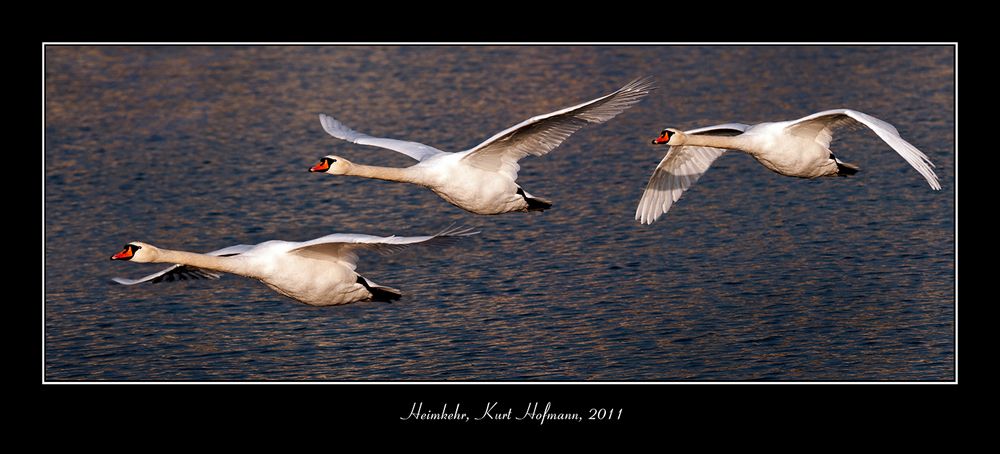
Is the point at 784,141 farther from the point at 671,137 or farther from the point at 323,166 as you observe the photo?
the point at 323,166

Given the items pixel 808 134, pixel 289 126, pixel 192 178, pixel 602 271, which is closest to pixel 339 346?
pixel 602 271

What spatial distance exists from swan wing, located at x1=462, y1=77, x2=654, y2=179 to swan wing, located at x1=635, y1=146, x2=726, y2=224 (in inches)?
95.9

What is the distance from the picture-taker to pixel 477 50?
31375 millimetres

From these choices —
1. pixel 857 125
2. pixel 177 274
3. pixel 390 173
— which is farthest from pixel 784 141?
pixel 177 274

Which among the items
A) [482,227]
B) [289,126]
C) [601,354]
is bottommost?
[601,354]

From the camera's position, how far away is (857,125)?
1590cm

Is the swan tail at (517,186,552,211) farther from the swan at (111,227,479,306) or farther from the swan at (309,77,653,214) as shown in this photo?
the swan at (111,227,479,306)

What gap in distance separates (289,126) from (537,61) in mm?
5551

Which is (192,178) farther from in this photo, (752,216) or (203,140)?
(752,216)

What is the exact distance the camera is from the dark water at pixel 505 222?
683 inches

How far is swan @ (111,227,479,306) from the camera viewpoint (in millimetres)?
13773

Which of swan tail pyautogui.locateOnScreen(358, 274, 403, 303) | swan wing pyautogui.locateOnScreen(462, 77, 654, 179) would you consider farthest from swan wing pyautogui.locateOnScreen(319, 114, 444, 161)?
swan tail pyautogui.locateOnScreen(358, 274, 403, 303)

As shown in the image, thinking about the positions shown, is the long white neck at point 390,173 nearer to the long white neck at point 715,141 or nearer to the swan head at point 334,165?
the swan head at point 334,165

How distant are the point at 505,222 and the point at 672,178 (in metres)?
4.50
